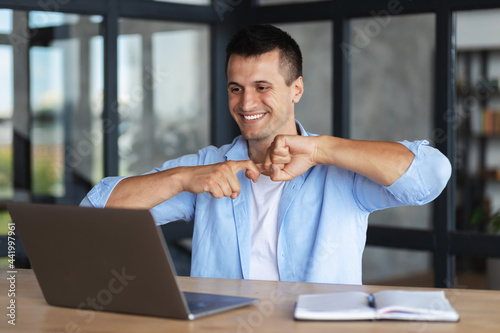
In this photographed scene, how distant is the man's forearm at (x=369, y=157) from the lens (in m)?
1.77

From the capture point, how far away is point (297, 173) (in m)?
1.88

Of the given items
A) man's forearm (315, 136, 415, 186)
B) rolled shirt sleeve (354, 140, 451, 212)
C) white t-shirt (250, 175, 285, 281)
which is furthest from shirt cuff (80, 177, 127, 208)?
rolled shirt sleeve (354, 140, 451, 212)

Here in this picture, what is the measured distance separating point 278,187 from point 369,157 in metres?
0.39

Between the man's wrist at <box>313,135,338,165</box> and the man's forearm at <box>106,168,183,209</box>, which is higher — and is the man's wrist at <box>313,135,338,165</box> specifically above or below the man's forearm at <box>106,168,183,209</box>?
above

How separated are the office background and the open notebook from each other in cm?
164

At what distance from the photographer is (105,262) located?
1.26m

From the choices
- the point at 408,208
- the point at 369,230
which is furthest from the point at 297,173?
the point at 408,208

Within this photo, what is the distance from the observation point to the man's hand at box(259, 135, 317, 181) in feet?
5.92

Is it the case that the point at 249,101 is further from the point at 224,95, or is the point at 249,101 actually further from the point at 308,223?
the point at 224,95

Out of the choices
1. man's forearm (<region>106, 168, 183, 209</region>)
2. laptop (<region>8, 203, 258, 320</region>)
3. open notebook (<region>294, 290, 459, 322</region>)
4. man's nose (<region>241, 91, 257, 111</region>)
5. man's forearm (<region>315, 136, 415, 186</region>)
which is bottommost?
open notebook (<region>294, 290, 459, 322</region>)

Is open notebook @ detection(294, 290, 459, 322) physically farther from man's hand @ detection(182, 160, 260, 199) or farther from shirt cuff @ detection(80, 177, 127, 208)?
shirt cuff @ detection(80, 177, 127, 208)

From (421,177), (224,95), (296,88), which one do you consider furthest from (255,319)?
(224,95)

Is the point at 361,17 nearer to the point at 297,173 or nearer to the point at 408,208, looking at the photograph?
the point at 297,173

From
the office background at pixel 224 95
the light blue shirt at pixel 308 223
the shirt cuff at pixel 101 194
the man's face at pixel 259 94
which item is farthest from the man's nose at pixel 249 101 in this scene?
the office background at pixel 224 95
